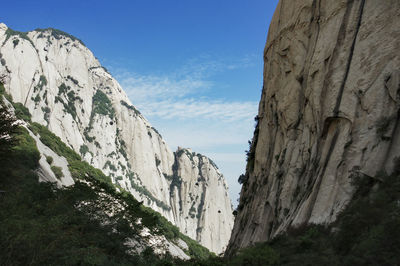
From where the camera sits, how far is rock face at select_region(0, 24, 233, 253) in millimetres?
96369

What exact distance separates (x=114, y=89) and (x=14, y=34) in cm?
4504

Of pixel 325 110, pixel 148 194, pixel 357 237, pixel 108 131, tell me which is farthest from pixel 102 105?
pixel 357 237

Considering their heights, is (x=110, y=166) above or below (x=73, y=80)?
below

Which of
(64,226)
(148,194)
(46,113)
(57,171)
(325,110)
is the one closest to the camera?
(64,226)

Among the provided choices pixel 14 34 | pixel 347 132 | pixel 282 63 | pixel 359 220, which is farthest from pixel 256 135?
pixel 14 34

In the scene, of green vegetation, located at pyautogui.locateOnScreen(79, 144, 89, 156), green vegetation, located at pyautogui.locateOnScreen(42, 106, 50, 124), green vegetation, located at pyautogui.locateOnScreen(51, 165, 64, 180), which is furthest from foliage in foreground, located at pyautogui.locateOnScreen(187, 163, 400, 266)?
green vegetation, located at pyautogui.locateOnScreen(79, 144, 89, 156)

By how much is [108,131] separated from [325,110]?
4308 inches

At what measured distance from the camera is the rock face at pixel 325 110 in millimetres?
16328

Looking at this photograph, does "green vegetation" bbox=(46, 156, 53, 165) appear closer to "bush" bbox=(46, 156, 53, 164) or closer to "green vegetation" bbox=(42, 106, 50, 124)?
"bush" bbox=(46, 156, 53, 164)

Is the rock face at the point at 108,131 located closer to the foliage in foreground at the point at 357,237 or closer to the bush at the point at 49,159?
the bush at the point at 49,159

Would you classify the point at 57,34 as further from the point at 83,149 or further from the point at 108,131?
the point at 83,149

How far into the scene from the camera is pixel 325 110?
2012 centimetres

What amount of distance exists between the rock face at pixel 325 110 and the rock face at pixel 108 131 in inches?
2989

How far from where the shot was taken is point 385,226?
11047mm
